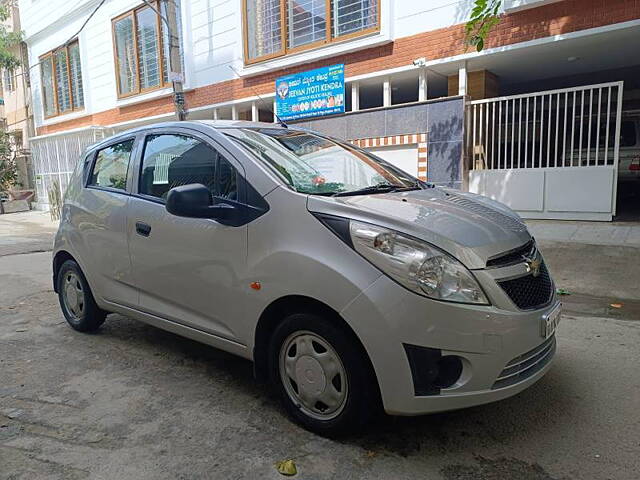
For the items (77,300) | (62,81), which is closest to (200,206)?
(77,300)

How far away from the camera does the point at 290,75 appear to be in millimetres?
10992

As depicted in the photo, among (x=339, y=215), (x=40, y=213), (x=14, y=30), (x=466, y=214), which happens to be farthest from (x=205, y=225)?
(x=14, y=30)

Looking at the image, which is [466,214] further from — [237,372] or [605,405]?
[237,372]

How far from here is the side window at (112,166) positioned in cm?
387

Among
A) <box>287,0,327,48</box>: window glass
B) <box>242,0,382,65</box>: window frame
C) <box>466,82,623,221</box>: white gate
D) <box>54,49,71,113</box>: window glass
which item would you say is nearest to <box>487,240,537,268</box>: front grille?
<box>466,82,623,221</box>: white gate

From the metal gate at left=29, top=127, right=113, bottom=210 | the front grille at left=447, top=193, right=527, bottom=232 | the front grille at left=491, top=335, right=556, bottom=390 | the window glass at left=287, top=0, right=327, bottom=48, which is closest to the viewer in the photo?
the front grille at left=491, top=335, right=556, bottom=390

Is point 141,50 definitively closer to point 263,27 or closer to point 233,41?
point 233,41

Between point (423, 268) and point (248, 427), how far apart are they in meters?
1.36

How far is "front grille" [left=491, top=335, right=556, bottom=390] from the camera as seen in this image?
2.37 metres

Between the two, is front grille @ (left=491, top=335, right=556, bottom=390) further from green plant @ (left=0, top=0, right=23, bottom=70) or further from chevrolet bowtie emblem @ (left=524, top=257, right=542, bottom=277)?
green plant @ (left=0, top=0, right=23, bottom=70)

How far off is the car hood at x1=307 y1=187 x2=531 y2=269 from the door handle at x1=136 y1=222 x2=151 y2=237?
1385mm

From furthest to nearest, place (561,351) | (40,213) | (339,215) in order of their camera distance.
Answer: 1. (40,213)
2. (561,351)
3. (339,215)

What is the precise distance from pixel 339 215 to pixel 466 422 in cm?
138

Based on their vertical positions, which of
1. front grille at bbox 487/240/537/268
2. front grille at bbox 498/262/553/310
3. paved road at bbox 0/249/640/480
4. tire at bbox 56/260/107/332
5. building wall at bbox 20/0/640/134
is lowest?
paved road at bbox 0/249/640/480
